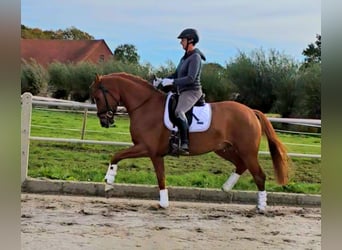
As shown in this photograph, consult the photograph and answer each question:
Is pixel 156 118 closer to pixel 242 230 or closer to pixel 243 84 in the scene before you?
pixel 243 84

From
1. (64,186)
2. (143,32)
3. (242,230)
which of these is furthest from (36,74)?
(242,230)

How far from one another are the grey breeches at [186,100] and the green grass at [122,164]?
2.47 feet

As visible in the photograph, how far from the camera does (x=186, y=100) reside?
3.11 metres

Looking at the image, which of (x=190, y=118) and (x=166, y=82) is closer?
(x=166, y=82)

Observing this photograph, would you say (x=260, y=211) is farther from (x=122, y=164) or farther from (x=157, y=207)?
(x=122, y=164)

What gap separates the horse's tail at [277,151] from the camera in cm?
334

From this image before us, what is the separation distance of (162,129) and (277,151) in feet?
2.92

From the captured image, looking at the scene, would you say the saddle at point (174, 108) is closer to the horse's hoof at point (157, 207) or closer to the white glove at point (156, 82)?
the white glove at point (156, 82)

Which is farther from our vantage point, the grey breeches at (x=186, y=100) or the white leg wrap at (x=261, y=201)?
the white leg wrap at (x=261, y=201)

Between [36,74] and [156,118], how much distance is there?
0.90 m

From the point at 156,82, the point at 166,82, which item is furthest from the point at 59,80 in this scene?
the point at 166,82

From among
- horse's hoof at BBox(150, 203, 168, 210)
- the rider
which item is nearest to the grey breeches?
→ the rider

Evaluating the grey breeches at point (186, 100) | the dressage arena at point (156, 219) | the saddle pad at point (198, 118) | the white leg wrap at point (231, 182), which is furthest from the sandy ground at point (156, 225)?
the grey breeches at point (186, 100)

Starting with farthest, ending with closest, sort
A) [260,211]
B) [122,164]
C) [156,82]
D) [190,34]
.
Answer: [122,164] < [260,211] < [156,82] < [190,34]
